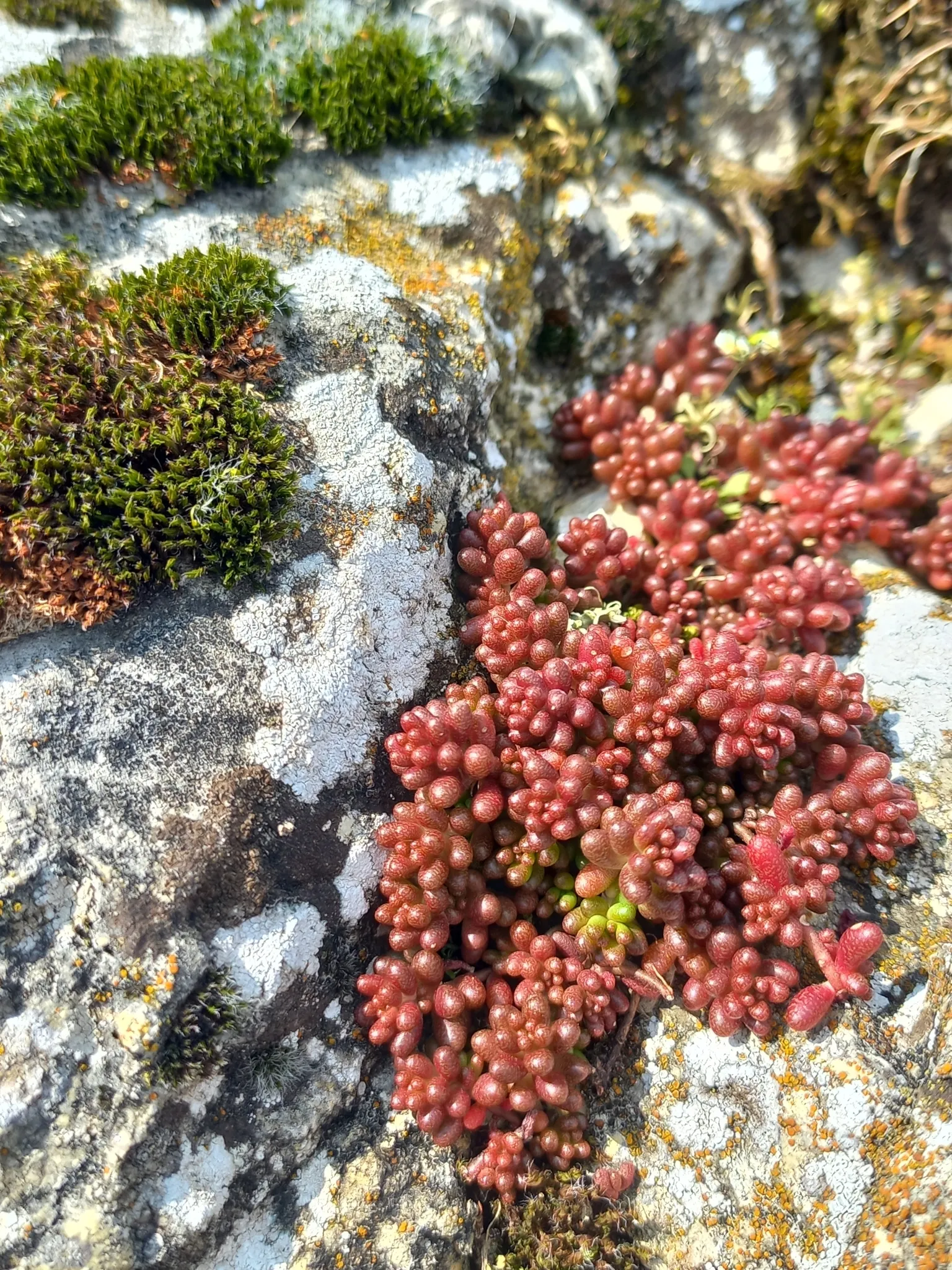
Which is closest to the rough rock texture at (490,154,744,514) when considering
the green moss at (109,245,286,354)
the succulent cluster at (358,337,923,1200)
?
the succulent cluster at (358,337,923,1200)

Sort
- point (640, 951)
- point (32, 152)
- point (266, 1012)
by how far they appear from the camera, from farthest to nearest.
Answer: point (32, 152) < point (640, 951) < point (266, 1012)

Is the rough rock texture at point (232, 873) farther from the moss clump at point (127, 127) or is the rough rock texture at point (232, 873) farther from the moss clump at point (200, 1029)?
the moss clump at point (127, 127)

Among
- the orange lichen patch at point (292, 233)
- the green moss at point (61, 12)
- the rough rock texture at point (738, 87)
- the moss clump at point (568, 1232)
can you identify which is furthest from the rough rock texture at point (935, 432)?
the green moss at point (61, 12)

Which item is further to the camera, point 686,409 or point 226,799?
point 686,409

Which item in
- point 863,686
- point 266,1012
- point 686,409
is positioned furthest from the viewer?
point 686,409

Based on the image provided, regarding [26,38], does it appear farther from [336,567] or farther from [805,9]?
[805,9]

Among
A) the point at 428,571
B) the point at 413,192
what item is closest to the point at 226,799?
the point at 428,571

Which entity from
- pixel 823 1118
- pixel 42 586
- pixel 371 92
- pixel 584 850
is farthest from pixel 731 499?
pixel 42 586

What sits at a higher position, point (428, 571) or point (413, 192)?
point (413, 192)
